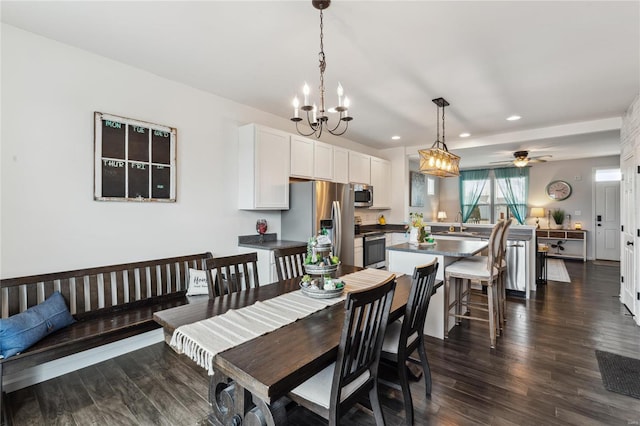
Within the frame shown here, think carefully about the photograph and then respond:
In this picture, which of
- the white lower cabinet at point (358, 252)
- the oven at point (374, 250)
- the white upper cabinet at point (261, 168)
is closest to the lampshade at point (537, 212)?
the oven at point (374, 250)

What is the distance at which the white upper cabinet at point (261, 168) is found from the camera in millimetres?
3547

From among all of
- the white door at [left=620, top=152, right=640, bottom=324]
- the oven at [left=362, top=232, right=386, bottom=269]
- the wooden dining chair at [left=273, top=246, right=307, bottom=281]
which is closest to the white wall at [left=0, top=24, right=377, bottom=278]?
the wooden dining chair at [left=273, top=246, right=307, bottom=281]

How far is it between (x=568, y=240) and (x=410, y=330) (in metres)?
8.16

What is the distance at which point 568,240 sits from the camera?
7680 mm

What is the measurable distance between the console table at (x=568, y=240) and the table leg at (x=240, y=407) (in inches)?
326

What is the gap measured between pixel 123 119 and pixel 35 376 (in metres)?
2.15

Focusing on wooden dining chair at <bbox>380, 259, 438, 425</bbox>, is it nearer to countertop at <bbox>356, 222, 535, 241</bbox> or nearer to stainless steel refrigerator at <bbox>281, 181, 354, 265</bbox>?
stainless steel refrigerator at <bbox>281, 181, 354, 265</bbox>

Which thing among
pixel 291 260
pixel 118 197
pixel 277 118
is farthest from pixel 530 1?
pixel 118 197

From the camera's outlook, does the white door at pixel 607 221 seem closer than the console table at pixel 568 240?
Yes

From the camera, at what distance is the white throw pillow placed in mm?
2938

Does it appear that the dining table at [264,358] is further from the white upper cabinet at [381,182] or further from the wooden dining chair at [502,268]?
the white upper cabinet at [381,182]

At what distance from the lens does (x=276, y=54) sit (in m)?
2.54

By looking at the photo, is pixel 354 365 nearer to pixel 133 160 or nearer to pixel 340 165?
pixel 133 160

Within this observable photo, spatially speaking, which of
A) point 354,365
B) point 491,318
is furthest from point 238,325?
point 491,318
